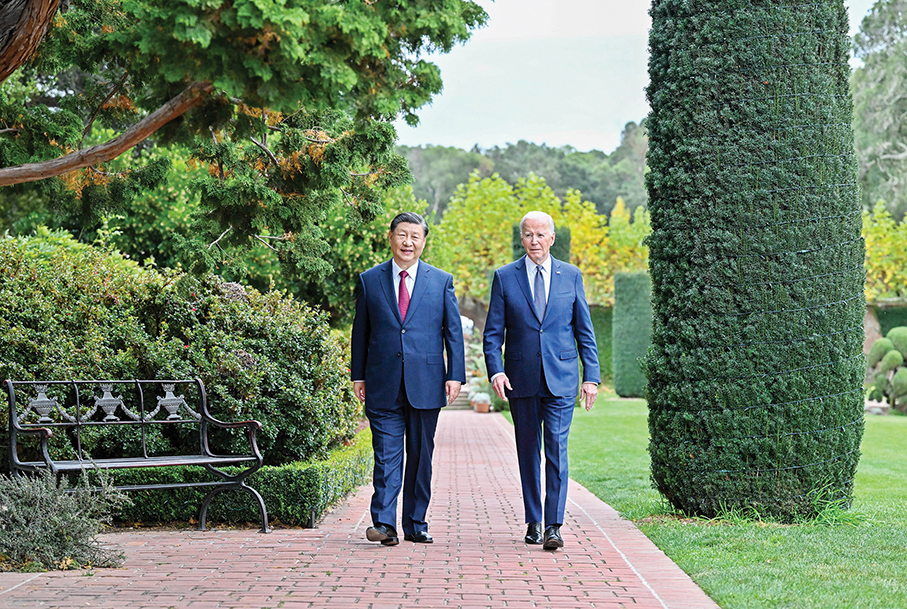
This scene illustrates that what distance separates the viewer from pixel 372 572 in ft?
14.7

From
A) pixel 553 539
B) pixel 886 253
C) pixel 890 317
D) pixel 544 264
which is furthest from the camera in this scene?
pixel 886 253

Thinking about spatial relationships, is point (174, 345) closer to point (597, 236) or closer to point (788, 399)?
point (788, 399)

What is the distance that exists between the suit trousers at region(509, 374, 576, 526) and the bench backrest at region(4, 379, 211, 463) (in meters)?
2.30

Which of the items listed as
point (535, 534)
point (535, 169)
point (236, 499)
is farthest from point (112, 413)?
point (535, 169)

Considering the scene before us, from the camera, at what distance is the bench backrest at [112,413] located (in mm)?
5863

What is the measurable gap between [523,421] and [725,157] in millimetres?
2363

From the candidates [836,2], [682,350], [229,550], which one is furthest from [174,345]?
[836,2]

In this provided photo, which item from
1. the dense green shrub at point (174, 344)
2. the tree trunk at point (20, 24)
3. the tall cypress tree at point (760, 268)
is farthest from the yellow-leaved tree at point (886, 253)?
the tree trunk at point (20, 24)

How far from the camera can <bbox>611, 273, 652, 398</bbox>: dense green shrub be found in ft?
88.3

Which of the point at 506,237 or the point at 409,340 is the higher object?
the point at 506,237

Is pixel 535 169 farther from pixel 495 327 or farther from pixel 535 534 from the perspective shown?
pixel 535 534

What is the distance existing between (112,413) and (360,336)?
2034 millimetres

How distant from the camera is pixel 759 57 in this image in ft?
19.6

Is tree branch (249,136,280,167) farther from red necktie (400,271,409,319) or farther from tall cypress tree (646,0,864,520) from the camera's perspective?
tall cypress tree (646,0,864,520)
